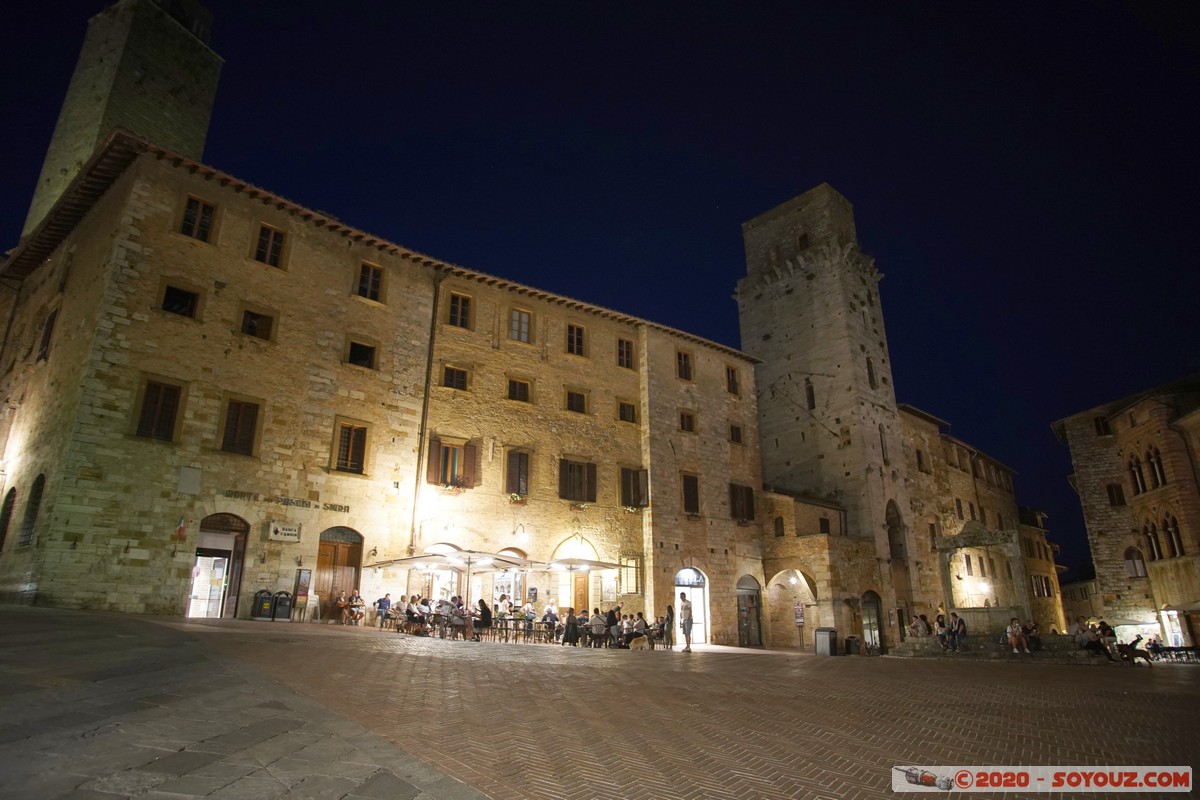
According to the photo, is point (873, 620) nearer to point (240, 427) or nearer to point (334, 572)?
point (334, 572)

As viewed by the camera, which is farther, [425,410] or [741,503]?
[741,503]

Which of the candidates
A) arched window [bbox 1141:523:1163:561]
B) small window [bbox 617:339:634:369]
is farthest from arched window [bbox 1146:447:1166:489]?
small window [bbox 617:339:634:369]

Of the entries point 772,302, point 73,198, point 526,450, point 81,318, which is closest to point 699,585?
point 526,450

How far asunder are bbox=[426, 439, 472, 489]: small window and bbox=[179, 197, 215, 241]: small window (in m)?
8.76

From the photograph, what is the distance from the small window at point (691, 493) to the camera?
87.9 ft

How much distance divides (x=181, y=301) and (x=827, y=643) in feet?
73.0

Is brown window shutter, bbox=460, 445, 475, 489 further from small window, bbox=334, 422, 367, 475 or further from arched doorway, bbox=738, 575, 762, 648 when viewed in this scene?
arched doorway, bbox=738, 575, 762, 648

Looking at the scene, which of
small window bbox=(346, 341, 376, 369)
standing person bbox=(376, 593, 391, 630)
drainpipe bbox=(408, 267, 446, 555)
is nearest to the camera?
standing person bbox=(376, 593, 391, 630)

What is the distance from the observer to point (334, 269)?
20.9 m

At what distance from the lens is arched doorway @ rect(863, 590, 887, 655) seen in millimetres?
28250

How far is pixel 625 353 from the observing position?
27.6 m

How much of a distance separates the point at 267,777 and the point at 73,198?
20.8 m

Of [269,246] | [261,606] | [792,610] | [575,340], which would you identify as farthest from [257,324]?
[792,610]

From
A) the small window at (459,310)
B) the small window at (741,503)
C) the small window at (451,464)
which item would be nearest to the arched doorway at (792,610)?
the small window at (741,503)
